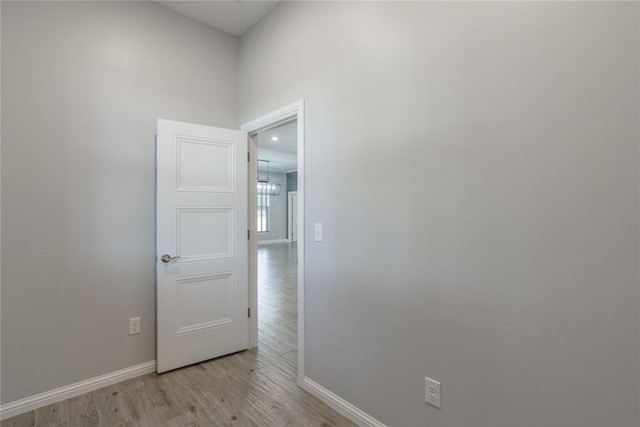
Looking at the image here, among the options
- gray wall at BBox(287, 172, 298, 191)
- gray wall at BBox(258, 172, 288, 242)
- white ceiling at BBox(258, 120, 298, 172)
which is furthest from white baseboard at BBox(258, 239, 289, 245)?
white ceiling at BBox(258, 120, 298, 172)

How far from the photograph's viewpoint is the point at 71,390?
2.19 metres

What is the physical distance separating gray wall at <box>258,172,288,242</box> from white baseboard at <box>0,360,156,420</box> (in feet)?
31.6

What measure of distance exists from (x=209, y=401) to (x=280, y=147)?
624 centimetres

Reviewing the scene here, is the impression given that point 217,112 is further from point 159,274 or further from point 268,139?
point 268,139

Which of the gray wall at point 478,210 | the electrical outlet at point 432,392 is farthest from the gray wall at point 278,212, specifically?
the electrical outlet at point 432,392

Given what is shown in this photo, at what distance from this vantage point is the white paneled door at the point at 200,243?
249 centimetres

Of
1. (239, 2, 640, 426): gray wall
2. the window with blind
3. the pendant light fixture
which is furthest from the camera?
the window with blind

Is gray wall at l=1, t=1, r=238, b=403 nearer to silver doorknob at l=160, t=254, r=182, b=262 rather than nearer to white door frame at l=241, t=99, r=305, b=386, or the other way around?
silver doorknob at l=160, t=254, r=182, b=262

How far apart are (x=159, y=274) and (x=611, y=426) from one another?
272 cm

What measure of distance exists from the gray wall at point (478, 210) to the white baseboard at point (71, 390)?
1.47 metres

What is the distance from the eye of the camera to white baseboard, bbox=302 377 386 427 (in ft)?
6.03

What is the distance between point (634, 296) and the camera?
1.01 metres

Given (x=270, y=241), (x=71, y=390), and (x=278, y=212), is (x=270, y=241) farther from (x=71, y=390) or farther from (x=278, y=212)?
(x=71, y=390)

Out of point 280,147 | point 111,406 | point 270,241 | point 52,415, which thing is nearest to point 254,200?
point 111,406
